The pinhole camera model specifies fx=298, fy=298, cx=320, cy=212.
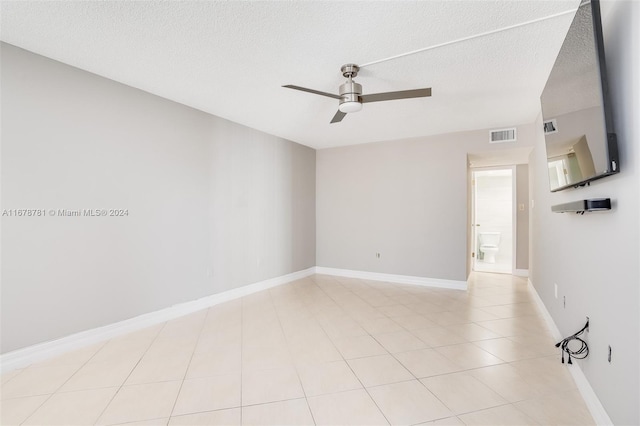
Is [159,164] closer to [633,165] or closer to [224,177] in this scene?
[224,177]

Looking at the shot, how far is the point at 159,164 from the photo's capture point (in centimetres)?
340

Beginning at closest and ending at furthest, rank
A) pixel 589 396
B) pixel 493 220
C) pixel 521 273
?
pixel 589 396, pixel 521 273, pixel 493 220

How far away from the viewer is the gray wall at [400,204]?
4805 millimetres

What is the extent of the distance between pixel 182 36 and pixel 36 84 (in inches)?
55.1

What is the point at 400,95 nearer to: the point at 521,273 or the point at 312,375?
the point at 312,375

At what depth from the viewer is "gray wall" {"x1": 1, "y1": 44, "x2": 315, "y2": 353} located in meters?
2.41

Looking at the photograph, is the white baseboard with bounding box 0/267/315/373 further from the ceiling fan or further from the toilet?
the toilet

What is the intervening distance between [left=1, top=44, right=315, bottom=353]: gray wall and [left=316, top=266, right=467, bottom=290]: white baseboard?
1.77m

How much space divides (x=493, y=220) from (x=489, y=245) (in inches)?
25.6

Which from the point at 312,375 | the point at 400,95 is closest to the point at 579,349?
the point at 312,375

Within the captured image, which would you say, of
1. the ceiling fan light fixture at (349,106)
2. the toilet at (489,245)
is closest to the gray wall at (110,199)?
the ceiling fan light fixture at (349,106)

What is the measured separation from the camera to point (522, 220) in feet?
18.7

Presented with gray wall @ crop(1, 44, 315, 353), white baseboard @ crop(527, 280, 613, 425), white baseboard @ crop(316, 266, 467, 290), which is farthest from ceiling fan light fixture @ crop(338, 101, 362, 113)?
white baseboard @ crop(316, 266, 467, 290)

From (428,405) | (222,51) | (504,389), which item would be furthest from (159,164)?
(504,389)
